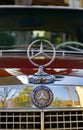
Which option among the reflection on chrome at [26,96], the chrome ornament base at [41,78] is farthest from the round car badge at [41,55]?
the reflection on chrome at [26,96]

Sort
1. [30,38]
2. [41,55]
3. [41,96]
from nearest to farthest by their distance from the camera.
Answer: [41,96] → [41,55] → [30,38]

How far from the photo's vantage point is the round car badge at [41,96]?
3.55m

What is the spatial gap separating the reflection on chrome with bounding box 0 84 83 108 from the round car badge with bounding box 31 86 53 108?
0.08ft

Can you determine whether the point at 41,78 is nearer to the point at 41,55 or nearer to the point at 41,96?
the point at 41,96

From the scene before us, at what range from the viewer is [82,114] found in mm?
3648

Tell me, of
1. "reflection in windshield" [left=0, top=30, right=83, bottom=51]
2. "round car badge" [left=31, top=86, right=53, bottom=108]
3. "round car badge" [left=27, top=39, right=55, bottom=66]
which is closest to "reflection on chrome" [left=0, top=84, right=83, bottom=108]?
"round car badge" [left=31, top=86, right=53, bottom=108]

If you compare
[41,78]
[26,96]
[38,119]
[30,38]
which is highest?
[30,38]

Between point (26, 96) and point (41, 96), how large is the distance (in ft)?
0.33

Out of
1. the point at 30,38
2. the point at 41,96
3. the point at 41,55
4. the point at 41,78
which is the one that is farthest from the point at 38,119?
the point at 30,38

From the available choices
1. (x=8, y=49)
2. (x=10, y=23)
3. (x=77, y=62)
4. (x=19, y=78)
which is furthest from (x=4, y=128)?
(x=10, y=23)

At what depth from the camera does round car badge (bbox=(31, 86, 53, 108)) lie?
140 inches

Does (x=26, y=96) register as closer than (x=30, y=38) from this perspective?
Yes

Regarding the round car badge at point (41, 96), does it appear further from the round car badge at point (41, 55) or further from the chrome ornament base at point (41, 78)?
the round car badge at point (41, 55)

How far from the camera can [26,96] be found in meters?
3.58
